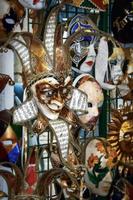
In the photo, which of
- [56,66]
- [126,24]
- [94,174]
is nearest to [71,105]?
[56,66]

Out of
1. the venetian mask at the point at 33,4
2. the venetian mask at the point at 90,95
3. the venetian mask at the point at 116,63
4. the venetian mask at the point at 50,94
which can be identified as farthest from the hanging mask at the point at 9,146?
the venetian mask at the point at 116,63

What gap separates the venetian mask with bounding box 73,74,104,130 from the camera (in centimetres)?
197

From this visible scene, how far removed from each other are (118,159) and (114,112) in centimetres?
20

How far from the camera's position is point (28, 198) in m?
1.81

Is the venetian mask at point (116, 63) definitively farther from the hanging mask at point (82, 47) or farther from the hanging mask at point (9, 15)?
the hanging mask at point (9, 15)

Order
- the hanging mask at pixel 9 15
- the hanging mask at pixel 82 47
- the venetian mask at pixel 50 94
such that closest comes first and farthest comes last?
the hanging mask at pixel 9 15, the venetian mask at pixel 50 94, the hanging mask at pixel 82 47

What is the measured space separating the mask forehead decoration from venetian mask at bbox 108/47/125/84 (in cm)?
13

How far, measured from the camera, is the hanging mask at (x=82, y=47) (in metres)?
1.93

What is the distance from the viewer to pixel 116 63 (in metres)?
2.10

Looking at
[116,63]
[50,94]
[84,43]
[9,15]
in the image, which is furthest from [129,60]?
[9,15]

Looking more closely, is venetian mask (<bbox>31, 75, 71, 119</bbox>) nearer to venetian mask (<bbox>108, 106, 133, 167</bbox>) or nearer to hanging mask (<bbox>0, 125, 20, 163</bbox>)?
hanging mask (<bbox>0, 125, 20, 163</bbox>)

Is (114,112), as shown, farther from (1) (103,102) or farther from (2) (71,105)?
(2) (71,105)

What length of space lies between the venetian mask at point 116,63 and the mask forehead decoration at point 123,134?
0.13 meters

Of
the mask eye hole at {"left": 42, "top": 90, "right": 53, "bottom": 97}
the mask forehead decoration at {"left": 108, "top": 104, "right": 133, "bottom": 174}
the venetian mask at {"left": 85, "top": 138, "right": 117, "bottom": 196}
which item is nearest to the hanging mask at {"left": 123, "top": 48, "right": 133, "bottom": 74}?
the mask forehead decoration at {"left": 108, "top": 104, "right": 133, "bottom": 174}
